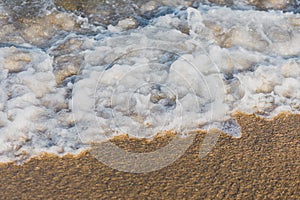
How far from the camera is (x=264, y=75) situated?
313cm

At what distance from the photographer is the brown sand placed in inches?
88.7

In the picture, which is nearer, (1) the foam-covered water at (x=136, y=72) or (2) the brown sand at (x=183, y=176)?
(2) the brown sand at (x=183, y=176)

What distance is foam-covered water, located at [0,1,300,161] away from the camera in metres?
2.72

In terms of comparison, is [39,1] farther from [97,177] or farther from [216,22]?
[97,177]

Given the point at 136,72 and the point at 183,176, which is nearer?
the point at 183,176

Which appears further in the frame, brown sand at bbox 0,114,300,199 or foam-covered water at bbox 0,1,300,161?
foam-covered water at bbox 0,1,300,161

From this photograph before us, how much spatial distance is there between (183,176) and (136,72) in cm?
106

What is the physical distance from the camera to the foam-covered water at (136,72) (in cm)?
272

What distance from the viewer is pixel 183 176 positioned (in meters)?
2.36

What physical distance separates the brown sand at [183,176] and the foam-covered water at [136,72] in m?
0.13

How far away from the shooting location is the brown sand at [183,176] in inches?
88.7

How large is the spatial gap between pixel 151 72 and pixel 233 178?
114 centimetres

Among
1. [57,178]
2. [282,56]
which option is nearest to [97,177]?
[57,178]

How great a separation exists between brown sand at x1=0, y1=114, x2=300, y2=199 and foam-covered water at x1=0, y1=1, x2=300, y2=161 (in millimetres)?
134
